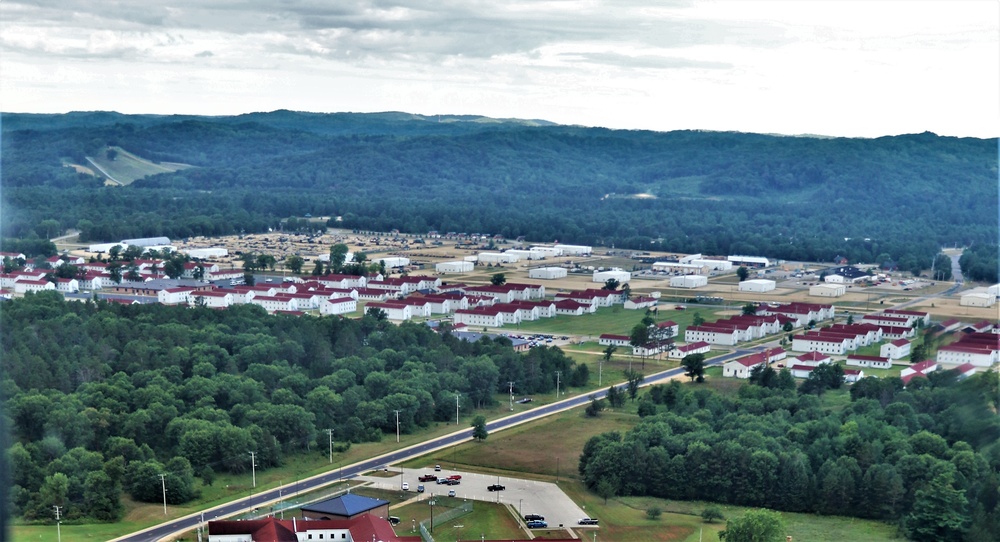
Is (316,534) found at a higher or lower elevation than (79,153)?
lower

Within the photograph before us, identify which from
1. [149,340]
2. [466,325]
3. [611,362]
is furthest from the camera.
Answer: [466,325]

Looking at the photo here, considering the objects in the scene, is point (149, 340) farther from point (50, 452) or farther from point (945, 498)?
point (945, 498)

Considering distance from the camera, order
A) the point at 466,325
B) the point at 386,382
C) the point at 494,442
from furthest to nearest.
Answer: the point at 466,325 → the point at 386,382 → the point at 494,442

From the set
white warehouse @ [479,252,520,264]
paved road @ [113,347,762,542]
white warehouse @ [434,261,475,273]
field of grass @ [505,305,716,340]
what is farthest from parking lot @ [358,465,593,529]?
white warehouse @ [479,252,520,264]

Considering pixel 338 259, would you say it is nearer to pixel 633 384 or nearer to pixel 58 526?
pixel 633 384

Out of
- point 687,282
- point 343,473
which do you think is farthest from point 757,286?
point 343,473

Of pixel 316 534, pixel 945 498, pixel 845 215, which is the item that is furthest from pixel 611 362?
pixel 845 215

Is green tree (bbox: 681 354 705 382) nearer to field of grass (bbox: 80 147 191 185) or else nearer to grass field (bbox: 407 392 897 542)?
grass field (bbox: 407 392 897 542)
